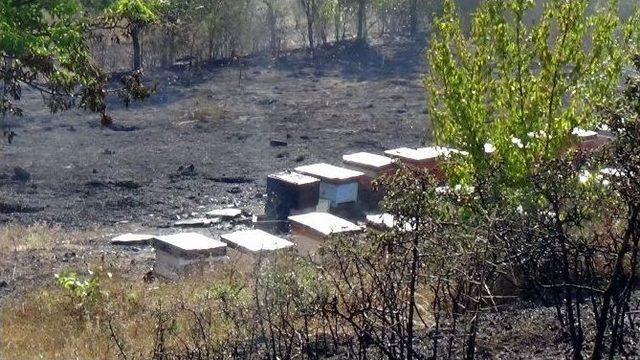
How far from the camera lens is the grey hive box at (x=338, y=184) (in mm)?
11672

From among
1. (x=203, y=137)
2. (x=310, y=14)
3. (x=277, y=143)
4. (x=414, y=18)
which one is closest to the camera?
(x=277, y=143)

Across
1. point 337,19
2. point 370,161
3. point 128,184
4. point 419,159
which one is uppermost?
point 337,19

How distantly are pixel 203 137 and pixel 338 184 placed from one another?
771 centimetres

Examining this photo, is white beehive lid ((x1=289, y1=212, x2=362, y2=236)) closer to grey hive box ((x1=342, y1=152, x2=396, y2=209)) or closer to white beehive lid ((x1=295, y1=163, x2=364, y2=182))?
white beehive lid ((x1=295, y1=163, x2=364, y2=182))

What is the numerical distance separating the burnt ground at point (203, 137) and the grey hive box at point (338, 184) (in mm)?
2218

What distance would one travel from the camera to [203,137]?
18.9 meters

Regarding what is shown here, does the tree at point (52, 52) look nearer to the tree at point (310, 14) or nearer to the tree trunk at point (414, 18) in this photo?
the tree at point (310, 14)

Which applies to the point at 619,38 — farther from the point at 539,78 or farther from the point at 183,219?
the point at 183,219

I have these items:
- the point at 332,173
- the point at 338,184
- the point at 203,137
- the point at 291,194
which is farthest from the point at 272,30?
A: the point at 338,184

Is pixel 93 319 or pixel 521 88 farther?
pixel 93 319

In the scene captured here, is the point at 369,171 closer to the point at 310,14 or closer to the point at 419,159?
the point at 419,159

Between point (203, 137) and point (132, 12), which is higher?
point (132, 12)

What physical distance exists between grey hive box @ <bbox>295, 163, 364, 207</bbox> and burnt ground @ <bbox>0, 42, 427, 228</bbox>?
222 cm

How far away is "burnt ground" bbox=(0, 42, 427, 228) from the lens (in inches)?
559
